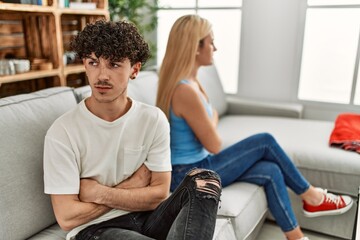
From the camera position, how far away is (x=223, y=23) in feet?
10.2

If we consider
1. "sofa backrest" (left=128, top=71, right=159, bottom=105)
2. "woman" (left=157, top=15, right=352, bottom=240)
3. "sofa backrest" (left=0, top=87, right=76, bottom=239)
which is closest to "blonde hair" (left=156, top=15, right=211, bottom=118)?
"woman" (left=157, top=15, right=352, bottom=240)

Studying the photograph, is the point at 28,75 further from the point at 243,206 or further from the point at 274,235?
the point at 274,235

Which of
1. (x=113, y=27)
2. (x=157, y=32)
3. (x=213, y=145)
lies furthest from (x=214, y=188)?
(x=157, y=32)

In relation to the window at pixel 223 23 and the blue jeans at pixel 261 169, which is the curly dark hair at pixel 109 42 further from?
the window at pixel 223 23

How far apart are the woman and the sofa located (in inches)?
3.3

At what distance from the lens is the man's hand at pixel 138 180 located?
48.0 inches

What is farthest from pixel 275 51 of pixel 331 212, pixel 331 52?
pixel 331 212

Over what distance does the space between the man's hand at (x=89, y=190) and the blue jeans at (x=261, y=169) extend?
52cm

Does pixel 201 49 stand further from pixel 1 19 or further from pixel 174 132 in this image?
pixel 1 19

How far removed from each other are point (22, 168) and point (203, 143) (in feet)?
2.48

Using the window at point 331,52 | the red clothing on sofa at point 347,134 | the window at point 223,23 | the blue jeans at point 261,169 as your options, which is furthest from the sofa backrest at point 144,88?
the window at point 331,52

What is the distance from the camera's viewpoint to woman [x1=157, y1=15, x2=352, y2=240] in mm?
1526

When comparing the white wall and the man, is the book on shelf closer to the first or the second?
the man

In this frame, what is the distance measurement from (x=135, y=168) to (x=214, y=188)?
0.32 meters
